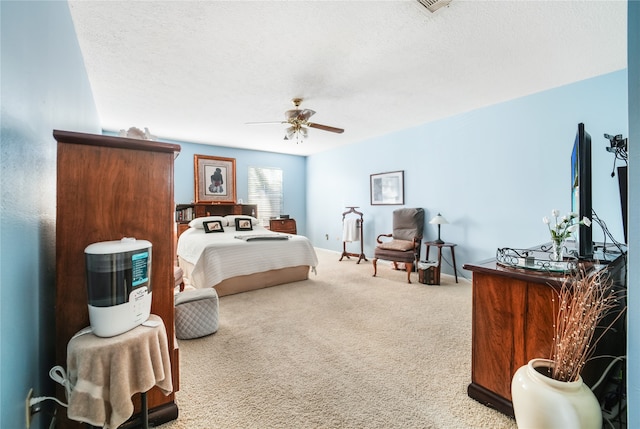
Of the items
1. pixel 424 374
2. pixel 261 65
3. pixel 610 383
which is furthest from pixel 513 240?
pixel 261 65

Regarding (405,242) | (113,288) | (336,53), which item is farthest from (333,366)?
(405,242)

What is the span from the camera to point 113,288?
1.08 meters

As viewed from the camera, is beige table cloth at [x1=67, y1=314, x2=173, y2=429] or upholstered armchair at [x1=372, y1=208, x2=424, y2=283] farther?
upholstered armchair at [x1=372, y1=208, x2=424, y2=283]

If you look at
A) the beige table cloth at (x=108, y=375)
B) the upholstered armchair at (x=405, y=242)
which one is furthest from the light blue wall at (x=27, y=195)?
the upholstered armchair at (x=405, y=242)

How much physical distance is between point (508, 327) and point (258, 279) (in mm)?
2851

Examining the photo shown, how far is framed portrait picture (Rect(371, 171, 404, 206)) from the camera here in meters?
4.89

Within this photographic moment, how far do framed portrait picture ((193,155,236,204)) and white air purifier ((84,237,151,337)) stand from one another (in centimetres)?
477

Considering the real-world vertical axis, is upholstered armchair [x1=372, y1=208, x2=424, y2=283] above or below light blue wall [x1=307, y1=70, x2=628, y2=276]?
below

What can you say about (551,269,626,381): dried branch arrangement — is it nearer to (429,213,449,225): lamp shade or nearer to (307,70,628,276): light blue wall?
(307,70,628,276): light blue wall

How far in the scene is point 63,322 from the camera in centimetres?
120

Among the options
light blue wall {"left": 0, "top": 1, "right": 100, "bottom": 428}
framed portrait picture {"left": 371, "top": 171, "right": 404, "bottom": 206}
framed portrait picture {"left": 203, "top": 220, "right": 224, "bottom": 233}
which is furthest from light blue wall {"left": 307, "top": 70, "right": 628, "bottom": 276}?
light blue wall {"left": 0, "top": 1, "right": 100, "bottom": 428}

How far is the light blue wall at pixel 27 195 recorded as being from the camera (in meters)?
0.88

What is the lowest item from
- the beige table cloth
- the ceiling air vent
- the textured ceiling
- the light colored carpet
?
the light colored carpet

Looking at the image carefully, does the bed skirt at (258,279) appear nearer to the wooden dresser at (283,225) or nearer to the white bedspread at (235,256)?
the white bedspread at (235,256)
